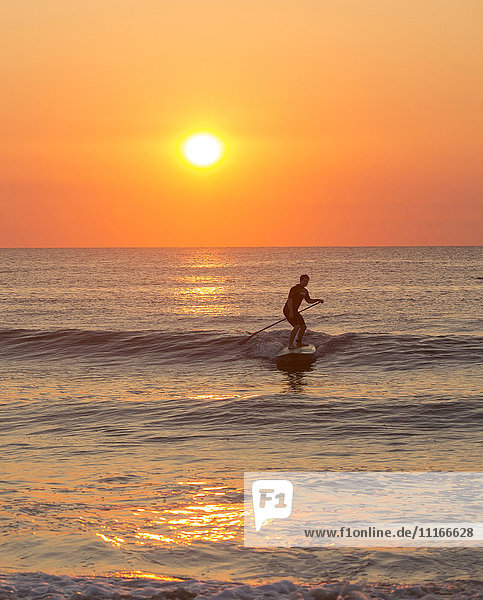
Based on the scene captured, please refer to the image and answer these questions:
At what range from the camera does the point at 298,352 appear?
912 inches

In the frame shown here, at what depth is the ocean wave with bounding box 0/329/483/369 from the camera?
23.3 metres

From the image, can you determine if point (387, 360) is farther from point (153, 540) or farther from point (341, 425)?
point (153, 540)

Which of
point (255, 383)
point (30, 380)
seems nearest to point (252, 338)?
point (255, 383)

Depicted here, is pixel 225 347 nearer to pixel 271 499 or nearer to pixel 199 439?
pixel 199 439

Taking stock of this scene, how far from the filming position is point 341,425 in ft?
44.5

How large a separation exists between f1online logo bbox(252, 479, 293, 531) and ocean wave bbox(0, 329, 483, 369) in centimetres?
1263

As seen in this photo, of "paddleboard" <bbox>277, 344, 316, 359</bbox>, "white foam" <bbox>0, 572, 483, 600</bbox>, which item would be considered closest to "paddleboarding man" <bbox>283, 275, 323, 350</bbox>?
"paddleboard" <bbox>277, 344, 316, 359</bbox>

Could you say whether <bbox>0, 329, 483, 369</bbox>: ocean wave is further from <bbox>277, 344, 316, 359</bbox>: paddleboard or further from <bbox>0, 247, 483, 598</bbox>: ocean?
<bbox>277, 344, 316, 359</bbox>: paddleboard

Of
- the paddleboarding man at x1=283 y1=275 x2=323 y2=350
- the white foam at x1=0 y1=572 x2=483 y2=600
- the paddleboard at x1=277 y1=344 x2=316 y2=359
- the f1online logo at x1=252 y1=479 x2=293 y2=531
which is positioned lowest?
the white foam at x1=0 y1=572 x2=483 y2=600

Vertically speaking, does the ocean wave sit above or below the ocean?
above

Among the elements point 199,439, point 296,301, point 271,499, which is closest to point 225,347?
point 296,301

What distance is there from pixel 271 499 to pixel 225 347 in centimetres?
1736

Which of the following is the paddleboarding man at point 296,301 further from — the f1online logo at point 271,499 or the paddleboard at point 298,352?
the f1online logo at point 271,499

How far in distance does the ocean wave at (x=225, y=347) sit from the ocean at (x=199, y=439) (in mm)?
111
